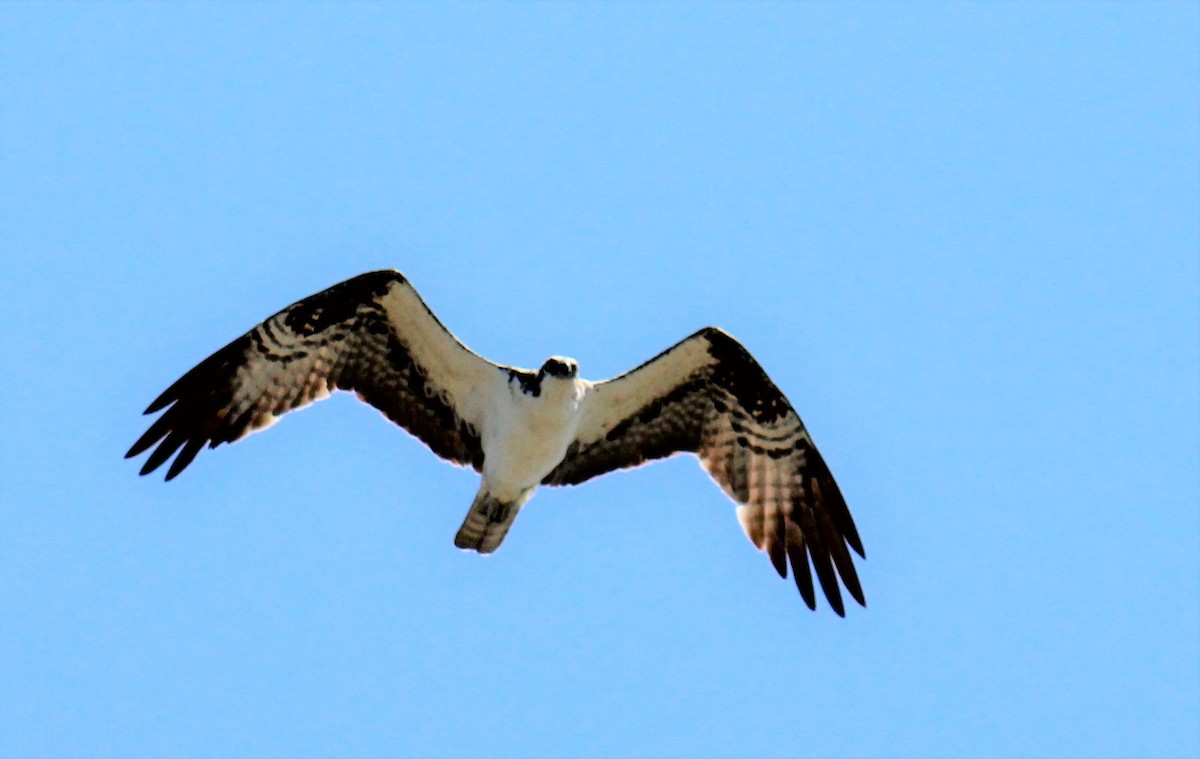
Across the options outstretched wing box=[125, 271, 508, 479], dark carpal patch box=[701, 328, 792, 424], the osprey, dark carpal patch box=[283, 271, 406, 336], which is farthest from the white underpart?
dark carpal patch box=[283, 271, 406, 336]

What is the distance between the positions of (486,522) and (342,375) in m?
1.61

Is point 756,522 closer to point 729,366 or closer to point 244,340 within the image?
point 729,366

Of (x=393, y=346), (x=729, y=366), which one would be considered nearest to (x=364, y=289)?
(x=393, y=346)

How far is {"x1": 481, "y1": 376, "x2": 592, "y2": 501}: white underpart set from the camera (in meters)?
11.1

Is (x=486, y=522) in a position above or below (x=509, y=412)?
below

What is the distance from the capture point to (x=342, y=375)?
1190 cm

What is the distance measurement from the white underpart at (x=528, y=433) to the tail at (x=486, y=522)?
7 centimetres

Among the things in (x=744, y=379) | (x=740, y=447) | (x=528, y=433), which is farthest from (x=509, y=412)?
(x=740, y=447)

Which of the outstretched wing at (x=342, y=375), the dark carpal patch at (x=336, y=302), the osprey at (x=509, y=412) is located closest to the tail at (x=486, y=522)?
the osprey at (x=509, y=412)

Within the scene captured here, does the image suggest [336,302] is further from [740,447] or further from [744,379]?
[740,447]

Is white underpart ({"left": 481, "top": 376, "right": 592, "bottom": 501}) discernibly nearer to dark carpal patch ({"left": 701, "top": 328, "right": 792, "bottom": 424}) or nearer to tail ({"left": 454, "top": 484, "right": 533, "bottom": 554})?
tail ({"left": 454, "top": 484, "right": 533, "bottom": 554})

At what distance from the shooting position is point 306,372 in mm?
11836

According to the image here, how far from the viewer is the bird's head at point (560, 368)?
35.9 ft

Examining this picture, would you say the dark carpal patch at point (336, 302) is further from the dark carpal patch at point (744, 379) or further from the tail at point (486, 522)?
the dark carpal patch at point (744, 379)
